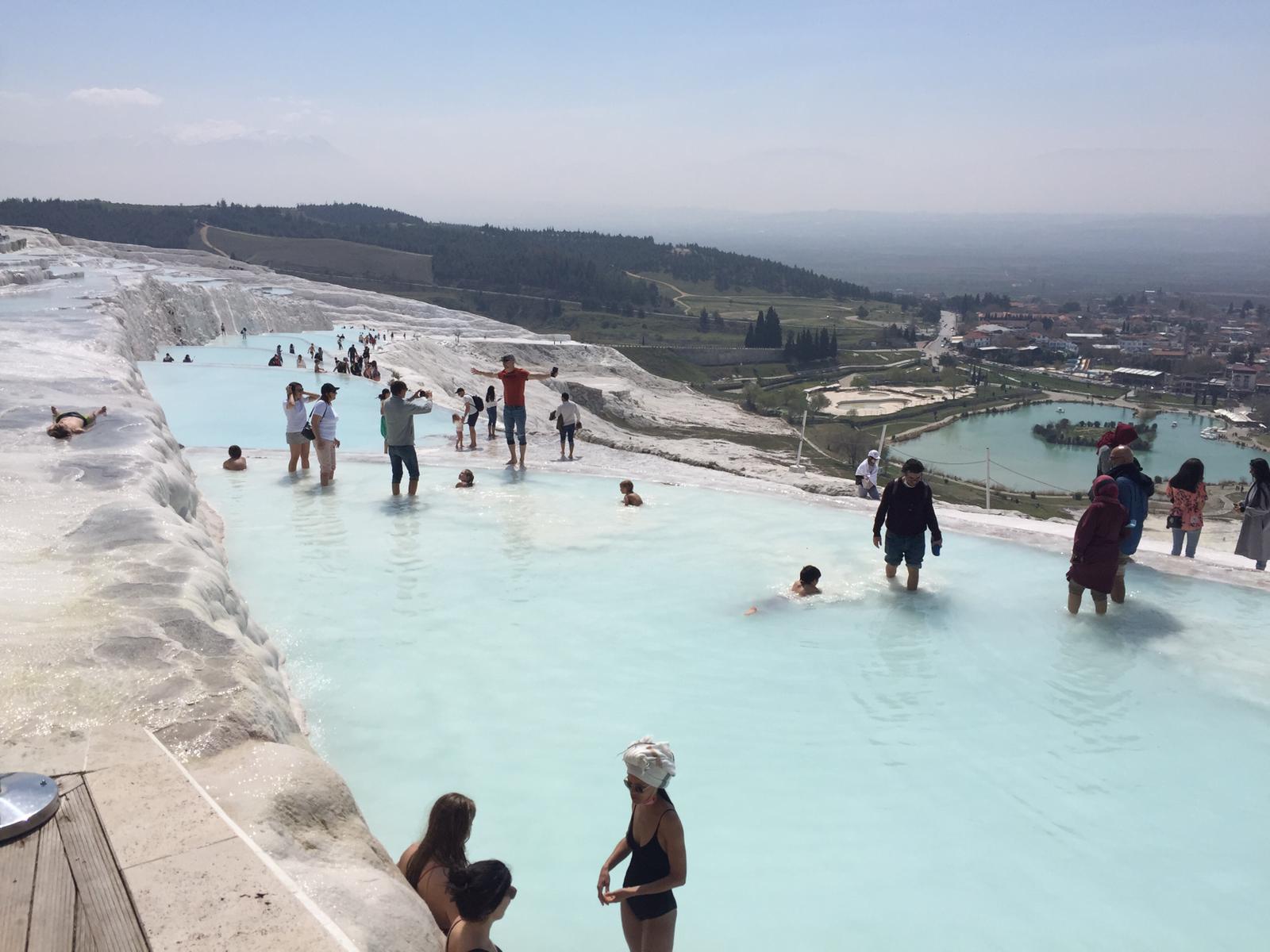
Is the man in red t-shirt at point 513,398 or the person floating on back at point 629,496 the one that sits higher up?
the man in red t-shirt at point 513,398

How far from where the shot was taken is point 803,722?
17.9ft

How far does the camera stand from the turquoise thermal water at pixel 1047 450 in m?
62.0

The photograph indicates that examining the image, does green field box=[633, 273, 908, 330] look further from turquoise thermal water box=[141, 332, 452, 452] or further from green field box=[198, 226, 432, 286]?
turquoise thermal water box=[141, 332, 452, 452]

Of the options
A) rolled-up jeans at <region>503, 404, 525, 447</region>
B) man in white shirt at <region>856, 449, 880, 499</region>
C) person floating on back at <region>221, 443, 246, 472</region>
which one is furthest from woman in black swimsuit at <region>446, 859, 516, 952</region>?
man in white shirt at <region>856, 449, 880, 499</region>

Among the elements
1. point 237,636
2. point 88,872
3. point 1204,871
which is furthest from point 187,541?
point 1204,871

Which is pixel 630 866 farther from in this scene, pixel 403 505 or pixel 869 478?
pixel 869 478

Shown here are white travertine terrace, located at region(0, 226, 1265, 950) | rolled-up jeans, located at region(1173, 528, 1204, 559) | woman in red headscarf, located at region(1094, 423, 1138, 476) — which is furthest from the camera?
rolled-up jeans, located at region(1173, 528, 1204, 559)

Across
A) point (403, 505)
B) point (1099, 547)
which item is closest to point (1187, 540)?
point (1099, 547)

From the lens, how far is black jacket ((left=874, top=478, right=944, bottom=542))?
7406mm

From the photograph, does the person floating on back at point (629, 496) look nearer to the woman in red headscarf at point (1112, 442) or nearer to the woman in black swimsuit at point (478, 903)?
the woman in red headscarf at point (1112, 442)

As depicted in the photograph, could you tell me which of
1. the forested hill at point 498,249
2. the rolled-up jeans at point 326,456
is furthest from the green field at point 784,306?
the rolled-up jeans at point 326,456

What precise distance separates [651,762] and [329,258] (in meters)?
119

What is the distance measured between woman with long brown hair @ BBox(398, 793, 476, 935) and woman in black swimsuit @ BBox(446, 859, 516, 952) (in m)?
0.29

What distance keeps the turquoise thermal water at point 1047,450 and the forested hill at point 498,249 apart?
5330 cm
